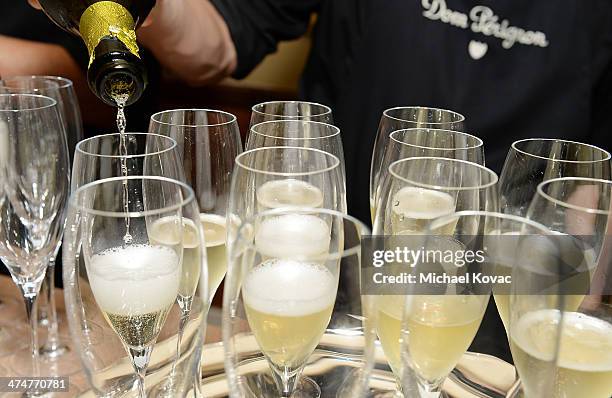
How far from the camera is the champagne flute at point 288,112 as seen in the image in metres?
0.95

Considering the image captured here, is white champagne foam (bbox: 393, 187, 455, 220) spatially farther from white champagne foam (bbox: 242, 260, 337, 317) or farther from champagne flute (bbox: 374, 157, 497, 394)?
white champagne foam (bbox: 242, 260, 337, 317)

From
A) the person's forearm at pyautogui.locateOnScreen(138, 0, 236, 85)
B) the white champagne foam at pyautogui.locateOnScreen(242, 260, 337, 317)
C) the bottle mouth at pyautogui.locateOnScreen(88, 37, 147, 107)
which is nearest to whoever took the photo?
the white champagne foam at pyautogui.locateOnScreen(242, 260, 337, 317)

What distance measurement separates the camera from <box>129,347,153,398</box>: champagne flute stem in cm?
64

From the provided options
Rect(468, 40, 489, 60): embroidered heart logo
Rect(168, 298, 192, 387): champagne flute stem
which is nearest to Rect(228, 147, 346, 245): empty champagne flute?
Rect(168, 298, 192, 387): champagne flute stem

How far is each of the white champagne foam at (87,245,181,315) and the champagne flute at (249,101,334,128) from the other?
371 millimetres

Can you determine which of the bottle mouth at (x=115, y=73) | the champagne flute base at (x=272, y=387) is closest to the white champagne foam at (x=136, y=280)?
the champagne flute base at (x=272, y=387)

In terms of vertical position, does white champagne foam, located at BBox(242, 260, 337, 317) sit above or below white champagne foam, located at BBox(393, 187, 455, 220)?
below

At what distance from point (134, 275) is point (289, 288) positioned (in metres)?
0.14

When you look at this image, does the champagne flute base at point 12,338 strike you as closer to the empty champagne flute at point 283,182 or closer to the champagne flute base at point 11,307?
the champagne flute base at point 11,307

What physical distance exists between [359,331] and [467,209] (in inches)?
7.0

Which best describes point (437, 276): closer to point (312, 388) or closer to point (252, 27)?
point (312, 388)

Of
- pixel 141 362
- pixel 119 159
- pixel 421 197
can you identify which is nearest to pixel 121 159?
Answer: pixel 119 159

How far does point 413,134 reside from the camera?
0.89m

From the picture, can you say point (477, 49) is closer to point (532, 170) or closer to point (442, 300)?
point (532, 170)
